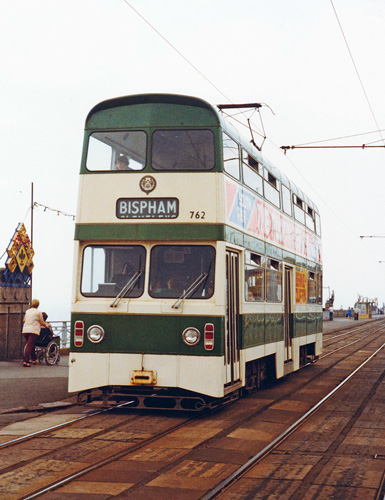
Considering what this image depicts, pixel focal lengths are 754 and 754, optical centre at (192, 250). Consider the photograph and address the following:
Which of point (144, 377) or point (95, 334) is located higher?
point (95, 334)

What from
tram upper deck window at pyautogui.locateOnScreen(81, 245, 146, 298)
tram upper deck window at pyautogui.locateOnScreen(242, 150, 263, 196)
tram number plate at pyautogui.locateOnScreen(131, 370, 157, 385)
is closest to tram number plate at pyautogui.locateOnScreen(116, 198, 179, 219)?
tram upper deck window at pyautogui.locateOnScreen(81, 245, 146, 298)

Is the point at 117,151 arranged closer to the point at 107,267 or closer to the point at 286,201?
the point at 107,267

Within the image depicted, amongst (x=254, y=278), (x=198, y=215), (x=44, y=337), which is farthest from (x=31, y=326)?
(x=198, y=215)

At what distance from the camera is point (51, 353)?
63.4 ft

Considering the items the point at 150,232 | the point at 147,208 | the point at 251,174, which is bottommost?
the point at 150,232

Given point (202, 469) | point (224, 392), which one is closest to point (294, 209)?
point (224, 392)

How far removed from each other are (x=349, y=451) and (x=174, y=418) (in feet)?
10.1

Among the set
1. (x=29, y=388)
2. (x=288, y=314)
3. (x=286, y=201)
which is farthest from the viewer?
(x=288, y=314)

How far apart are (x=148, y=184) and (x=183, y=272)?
1356 millimetres

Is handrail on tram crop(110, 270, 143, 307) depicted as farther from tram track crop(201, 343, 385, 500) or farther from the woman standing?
the woman standing

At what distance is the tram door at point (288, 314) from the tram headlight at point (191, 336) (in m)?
5.82

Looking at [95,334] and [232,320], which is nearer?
[95,334]

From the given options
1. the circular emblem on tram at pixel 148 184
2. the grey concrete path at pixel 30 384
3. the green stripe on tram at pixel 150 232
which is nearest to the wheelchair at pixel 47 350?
the grey concrete path at pixel 30 384

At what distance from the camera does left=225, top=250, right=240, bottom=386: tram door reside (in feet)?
35.9
